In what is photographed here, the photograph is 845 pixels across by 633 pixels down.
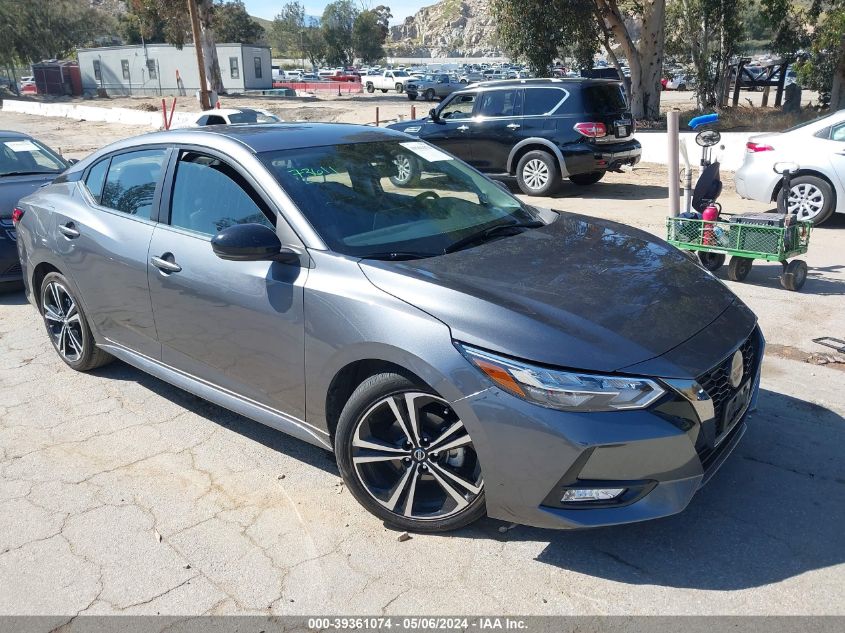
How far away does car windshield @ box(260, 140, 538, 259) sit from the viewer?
3.70 metres

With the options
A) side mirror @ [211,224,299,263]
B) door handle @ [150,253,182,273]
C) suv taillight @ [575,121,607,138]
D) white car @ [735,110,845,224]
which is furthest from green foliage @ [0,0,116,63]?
side mirror @ [211,224,299,263]

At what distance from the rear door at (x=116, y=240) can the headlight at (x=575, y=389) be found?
2.40m

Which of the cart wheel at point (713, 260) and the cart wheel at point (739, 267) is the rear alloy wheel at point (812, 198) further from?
the cart wheel at point (739, 267)

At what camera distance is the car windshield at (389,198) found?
12.1 ft

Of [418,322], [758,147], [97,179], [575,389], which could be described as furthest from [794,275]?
[97,179]

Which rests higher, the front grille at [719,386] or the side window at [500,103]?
the side window at [500,103]

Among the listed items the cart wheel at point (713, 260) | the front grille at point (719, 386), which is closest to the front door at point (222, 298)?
the front grille at point (719, 386)

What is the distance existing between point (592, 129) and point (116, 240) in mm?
9270

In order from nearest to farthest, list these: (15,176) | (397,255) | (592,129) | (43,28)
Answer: (397,255)
(15,176)
(592,129)
(43,28)

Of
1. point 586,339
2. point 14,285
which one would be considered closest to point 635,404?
point 586,339

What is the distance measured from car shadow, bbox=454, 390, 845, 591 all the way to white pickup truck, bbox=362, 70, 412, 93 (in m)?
51.0

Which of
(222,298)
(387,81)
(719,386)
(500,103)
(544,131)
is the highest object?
(387,81)

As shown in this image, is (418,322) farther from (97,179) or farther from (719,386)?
(97,179)

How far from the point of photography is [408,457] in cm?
331
